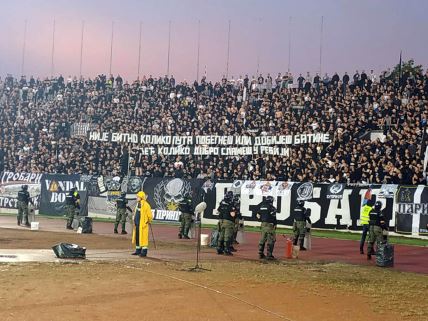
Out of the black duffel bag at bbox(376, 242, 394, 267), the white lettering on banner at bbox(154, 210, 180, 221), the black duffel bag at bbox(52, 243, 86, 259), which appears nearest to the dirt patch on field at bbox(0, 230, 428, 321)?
the black duffel bag at bbox(376, 242, 394, 267)

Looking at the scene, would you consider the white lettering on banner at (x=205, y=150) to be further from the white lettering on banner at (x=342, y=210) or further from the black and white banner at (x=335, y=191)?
the white lettering on banner at (x=342, y=210)

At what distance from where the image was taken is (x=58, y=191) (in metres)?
41.5

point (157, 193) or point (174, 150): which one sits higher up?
point (174, 150)

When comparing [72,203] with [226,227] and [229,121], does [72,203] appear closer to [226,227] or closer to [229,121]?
[226,227]

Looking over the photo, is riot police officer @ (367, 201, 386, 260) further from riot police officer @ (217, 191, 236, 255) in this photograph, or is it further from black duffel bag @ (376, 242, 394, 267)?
riot police officer @ (217, 191, 236, 255)

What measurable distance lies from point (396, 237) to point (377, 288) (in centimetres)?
1585

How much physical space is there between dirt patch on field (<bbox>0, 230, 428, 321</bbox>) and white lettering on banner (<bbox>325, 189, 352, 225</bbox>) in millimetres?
12976

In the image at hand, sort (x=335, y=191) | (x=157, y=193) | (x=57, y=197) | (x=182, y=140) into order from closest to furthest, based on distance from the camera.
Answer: (x=335, y=191) → (x=157, y=193) → (x=57, y=197) → (x=182, y=140)

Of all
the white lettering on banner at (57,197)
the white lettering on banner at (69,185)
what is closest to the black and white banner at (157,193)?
the white lettering on banner at (69,185)

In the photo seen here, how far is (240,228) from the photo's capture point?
2422 centimetres

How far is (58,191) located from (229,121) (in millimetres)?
12918

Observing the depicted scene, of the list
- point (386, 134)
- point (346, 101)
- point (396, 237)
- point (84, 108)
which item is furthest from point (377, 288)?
point (84, 108)

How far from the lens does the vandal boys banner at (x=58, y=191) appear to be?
1597 inches

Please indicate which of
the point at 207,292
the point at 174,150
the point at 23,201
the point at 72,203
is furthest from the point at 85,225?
the point at 207,292
